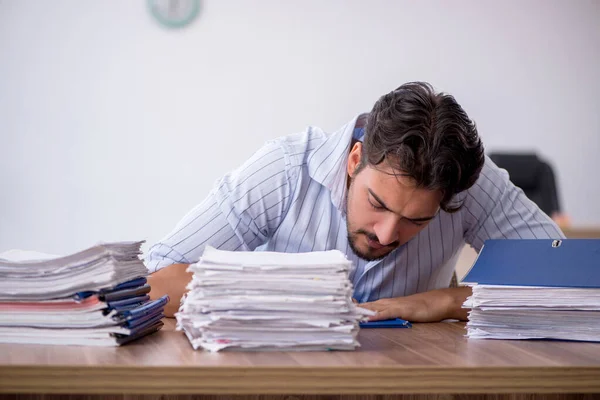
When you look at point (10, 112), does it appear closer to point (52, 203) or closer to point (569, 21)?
point (52, 203)

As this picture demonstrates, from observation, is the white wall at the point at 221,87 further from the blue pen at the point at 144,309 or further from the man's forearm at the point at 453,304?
the blue pen at the point at 144,309

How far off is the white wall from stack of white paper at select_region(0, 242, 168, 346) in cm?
293

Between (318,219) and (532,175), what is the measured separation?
2.34 meters

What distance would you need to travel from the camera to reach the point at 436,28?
4.29m

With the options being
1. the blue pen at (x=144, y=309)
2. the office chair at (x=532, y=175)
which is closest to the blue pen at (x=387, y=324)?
the blue pen at (x=144, y=309)

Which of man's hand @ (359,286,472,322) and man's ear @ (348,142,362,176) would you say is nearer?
man's hand @ (359,286,472,322)

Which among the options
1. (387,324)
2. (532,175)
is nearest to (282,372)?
(387,324)

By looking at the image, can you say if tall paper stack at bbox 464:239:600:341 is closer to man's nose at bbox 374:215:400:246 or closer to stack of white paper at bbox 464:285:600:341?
stack of white paper at bbox 464:285:600:341

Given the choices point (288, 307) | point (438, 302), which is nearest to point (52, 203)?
point (438, 302)

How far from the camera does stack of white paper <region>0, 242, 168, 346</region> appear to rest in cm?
100

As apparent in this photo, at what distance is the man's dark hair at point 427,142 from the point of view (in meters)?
1.38

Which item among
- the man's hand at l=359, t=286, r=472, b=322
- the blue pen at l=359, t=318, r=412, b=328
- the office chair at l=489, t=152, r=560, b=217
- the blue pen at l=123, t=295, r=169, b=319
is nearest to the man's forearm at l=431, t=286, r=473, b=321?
the man's hand at l=359, t=286, r=472, b=322

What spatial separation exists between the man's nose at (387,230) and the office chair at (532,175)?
240cm

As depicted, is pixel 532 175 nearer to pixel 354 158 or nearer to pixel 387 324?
pixel 354 158
